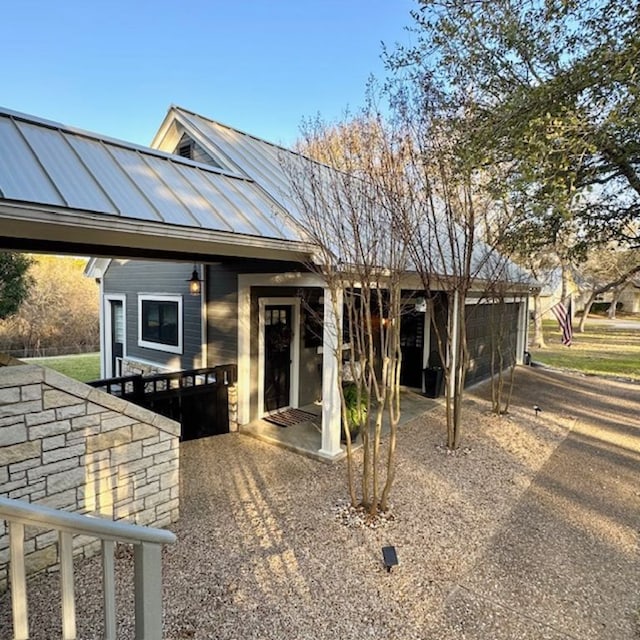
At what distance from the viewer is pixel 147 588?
167cm

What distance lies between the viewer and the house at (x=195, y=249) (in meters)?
3.43

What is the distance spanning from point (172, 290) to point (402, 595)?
6892 millimetres

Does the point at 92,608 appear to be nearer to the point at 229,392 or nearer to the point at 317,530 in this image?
the point at 317,530

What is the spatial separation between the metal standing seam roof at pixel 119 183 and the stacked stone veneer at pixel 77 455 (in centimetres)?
139

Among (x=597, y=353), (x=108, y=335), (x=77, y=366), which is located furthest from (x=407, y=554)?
(x=597, y=353)

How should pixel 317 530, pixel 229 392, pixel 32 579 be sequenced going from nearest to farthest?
pixel 32 579, pixel 317 530, pixel 229 392

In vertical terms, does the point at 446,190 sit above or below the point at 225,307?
above

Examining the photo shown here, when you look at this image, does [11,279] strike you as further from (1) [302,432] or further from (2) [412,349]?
(2) [412,349]

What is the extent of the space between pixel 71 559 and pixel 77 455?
7.45 feet

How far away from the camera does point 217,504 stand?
4.52 m

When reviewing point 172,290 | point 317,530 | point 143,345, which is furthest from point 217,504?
point 143,345

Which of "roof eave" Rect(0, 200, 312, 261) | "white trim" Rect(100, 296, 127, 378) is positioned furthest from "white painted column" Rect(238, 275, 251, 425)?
"white trim" Rect(100, 296, 127, 378)

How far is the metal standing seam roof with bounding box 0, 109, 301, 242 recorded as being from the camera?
3201 mm

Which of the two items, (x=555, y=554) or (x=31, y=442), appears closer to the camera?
(x=31, y=442)
